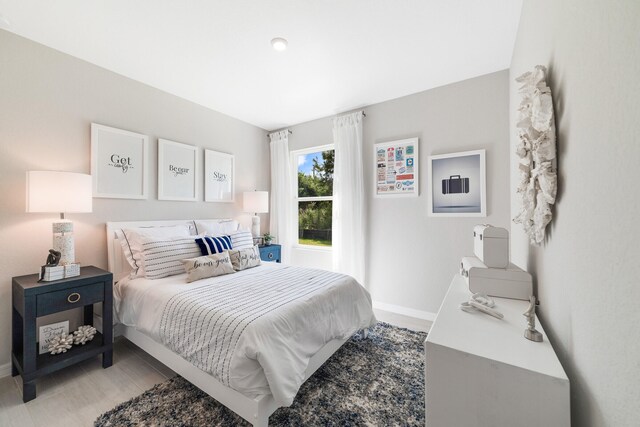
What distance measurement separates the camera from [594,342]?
657 millimetres

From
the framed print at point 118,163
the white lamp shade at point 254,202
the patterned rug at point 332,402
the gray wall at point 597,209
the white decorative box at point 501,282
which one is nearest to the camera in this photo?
the gray wall at point 597,209

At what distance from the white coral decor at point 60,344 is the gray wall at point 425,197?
2.89 metres

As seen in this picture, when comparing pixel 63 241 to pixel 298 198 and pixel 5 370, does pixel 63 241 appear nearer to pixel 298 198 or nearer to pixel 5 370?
pixel 5 370


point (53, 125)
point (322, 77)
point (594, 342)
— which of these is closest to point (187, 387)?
point (594, 342)

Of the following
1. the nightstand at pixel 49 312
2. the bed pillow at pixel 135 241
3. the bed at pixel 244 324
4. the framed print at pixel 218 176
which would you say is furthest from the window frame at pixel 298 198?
the nightstand at pixel 49 312

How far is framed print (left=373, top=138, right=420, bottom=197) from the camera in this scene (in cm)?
299

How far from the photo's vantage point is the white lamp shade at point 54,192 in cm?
186

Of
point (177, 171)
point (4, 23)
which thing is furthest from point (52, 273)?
point (4, 23)

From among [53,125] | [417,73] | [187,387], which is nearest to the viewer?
[187,387]

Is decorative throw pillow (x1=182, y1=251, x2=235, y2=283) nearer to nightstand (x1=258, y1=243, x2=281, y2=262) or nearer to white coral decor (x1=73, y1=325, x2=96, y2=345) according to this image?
white coral decor (x1=73, y1=325, x2=96, y2=345)

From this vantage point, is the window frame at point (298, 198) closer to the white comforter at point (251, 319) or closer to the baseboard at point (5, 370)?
the white comforter at point (251, 319)

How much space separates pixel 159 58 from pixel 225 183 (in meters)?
1.60

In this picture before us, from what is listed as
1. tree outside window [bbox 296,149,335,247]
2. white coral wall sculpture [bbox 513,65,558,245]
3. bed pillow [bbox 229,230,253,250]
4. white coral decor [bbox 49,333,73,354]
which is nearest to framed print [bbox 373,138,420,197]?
tree outside window [bbox 296,149,335,247]

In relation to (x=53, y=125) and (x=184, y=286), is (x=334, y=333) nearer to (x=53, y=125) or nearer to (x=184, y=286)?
(x=184, y=286)
